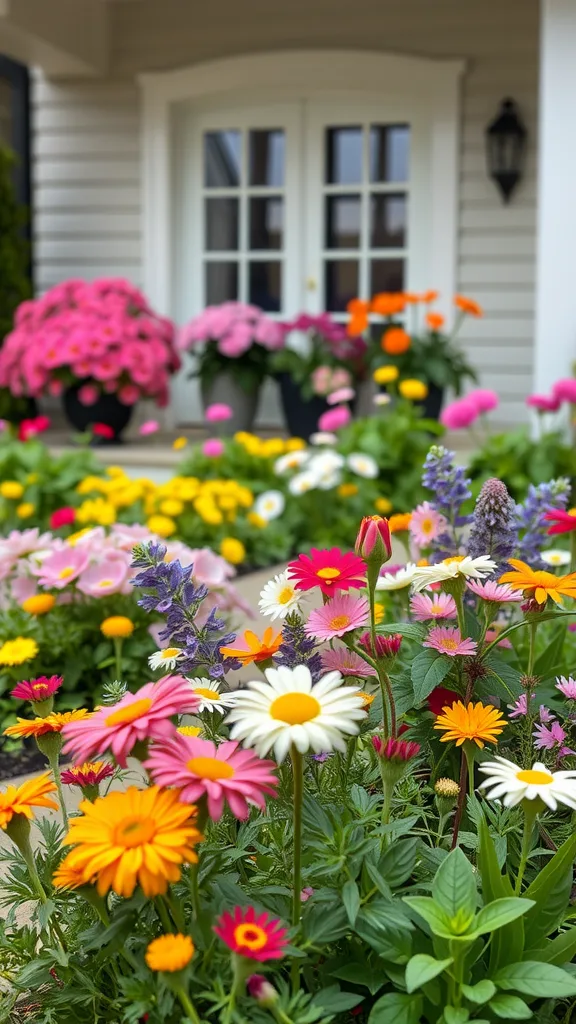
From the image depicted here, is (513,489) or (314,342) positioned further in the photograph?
(314,342)

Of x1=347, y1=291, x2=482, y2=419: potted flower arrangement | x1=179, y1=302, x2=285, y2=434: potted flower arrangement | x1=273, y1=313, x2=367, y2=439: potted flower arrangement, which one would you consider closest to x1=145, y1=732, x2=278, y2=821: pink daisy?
x1=347, y1=291, x2=482, y2=419: potted flower arrangement

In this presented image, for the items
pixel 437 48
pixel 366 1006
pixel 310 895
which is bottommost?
pixel 366 1006

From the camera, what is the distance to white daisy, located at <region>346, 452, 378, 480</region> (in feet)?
12.8

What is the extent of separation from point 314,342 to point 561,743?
14.6ft

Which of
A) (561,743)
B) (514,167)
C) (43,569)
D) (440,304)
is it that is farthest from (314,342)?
(561,743)

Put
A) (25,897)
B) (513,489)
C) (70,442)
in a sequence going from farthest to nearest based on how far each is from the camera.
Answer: (70,442), (513,489), (25,897)

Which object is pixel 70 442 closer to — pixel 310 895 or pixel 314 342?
pixel 314 342

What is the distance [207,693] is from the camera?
41.4 inches

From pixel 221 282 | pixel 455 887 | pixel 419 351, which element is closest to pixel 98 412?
pixel 221 282

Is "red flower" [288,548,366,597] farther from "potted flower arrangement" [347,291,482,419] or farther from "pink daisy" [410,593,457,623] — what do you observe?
"potted flower arrangement" [347,291,482,419]

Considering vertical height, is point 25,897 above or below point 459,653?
below

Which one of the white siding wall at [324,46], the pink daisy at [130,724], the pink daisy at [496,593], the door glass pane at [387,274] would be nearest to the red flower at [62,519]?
the pink daisy at [496,593]

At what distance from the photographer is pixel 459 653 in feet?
3.58

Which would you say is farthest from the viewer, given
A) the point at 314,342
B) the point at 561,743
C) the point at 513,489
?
the point at 314,342
